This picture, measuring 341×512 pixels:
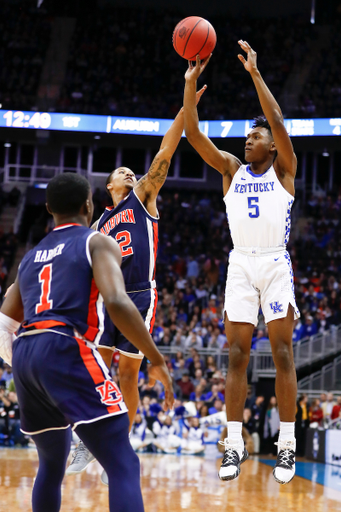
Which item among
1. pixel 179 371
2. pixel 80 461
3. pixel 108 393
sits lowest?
pixel 179 371

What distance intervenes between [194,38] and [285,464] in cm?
383

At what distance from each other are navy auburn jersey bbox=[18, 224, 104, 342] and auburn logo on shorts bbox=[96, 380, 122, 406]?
11.5 inches

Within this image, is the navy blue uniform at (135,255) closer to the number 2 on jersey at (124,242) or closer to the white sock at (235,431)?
the number 2 on jersey at (124,242)

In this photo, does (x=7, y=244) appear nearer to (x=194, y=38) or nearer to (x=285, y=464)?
(x=194, y=38)

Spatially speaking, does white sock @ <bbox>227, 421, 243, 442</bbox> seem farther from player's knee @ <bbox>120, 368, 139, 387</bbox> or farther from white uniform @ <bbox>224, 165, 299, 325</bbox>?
player's knee @ <bbox>120, 368, 139, 387</bbox>

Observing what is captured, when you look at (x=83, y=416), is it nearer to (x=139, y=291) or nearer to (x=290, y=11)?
(x=139, y=291)

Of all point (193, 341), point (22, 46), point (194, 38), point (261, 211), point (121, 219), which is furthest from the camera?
point (22, 46)

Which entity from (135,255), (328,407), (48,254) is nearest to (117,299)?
(48,254)

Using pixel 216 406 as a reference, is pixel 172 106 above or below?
above

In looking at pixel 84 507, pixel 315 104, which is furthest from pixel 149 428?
pixel 315 104

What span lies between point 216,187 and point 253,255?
74.7ft

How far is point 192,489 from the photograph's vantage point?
9.23 m

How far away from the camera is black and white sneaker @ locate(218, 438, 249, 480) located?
494 centimetres

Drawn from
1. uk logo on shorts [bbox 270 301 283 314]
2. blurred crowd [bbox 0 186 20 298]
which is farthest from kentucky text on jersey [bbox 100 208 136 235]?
blurred crowd [bbox 0 186 20 298]
